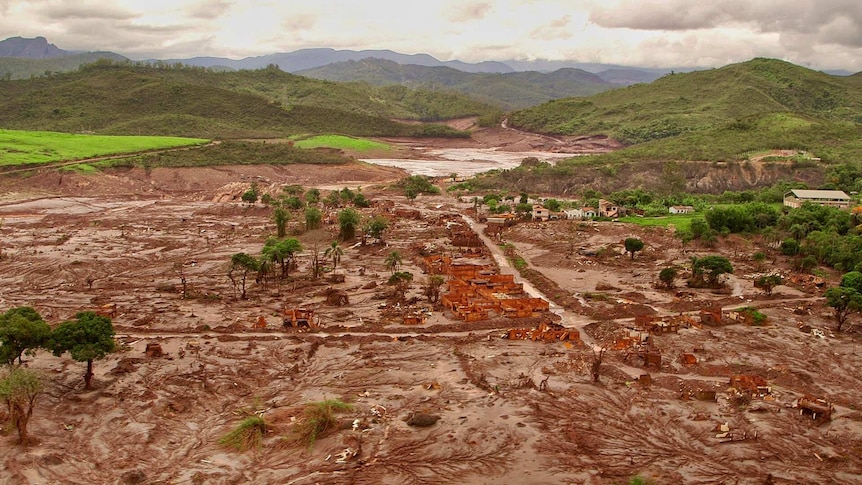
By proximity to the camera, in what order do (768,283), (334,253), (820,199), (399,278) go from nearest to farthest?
(768,283) < (399,278) < (334,253) < (820,199)

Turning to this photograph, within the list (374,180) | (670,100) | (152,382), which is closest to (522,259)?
(152,382)

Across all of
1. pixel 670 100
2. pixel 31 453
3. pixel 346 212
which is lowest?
pixel 31 453

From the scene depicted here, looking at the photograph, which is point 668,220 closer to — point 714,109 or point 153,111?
point 714,109

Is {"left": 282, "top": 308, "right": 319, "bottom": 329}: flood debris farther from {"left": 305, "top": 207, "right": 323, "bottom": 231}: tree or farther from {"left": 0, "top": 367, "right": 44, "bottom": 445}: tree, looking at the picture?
{"left": 305, "top": 207, "right": 323, "bottom": 231}: tree

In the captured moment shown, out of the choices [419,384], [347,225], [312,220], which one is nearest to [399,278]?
[419,384]

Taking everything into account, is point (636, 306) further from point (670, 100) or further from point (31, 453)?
point (670, 100)

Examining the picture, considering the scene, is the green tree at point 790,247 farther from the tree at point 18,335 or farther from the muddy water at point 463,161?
the muddy water at point 463,161
